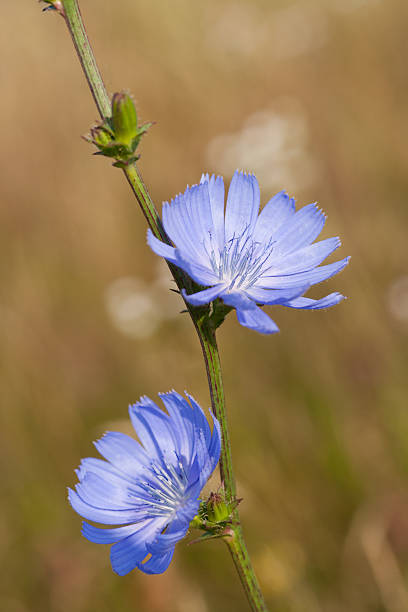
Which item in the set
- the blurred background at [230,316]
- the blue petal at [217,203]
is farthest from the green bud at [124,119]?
the blurred background at [230,316]

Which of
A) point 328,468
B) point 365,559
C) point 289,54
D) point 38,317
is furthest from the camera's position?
point 289,54

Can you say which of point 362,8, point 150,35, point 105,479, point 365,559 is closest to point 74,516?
point 365,559

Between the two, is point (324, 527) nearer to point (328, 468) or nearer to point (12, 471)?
point (328, 468)

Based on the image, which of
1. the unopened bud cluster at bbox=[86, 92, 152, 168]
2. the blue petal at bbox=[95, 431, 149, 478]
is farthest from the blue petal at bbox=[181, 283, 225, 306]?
the blue petal at bbox=[95, 431, 149, 478]

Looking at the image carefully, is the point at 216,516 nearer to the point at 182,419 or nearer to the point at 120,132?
the point at 182,419

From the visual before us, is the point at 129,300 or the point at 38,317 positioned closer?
the point at 129,300

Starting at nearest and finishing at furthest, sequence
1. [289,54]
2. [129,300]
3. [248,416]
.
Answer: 1. [248,416]
2. [129,300]
3. [289,54]
